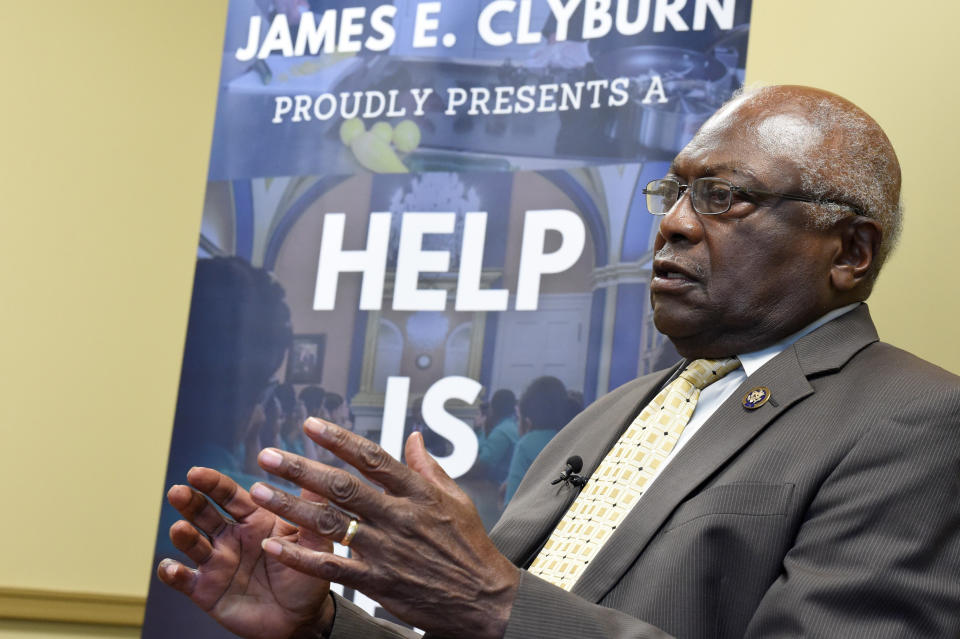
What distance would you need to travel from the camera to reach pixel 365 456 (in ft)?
4.29

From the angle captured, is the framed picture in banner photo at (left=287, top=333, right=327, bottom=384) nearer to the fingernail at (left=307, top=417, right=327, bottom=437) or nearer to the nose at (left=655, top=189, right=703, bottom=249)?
the nose at (left=655, top=189, right=703, bottom=249)

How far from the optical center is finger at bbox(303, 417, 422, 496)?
4.28 feet

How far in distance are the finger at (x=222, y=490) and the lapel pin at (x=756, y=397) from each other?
0.79 meters

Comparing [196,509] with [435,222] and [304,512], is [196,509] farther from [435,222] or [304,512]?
[435,222]

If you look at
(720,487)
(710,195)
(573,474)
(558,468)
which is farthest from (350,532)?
(710,195)

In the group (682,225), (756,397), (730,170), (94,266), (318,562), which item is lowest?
(318,562)

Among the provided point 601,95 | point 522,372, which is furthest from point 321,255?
point 601,95

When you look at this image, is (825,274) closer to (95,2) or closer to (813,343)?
(813,343)

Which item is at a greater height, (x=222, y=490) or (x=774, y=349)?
(x=774, y=349)

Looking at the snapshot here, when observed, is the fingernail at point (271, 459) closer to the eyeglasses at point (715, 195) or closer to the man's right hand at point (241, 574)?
the man's right hand at point (241, 574)

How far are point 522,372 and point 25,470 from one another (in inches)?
81.0

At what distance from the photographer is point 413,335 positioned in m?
3.10

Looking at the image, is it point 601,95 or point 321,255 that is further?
point 321,255

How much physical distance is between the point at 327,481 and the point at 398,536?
0.11m
